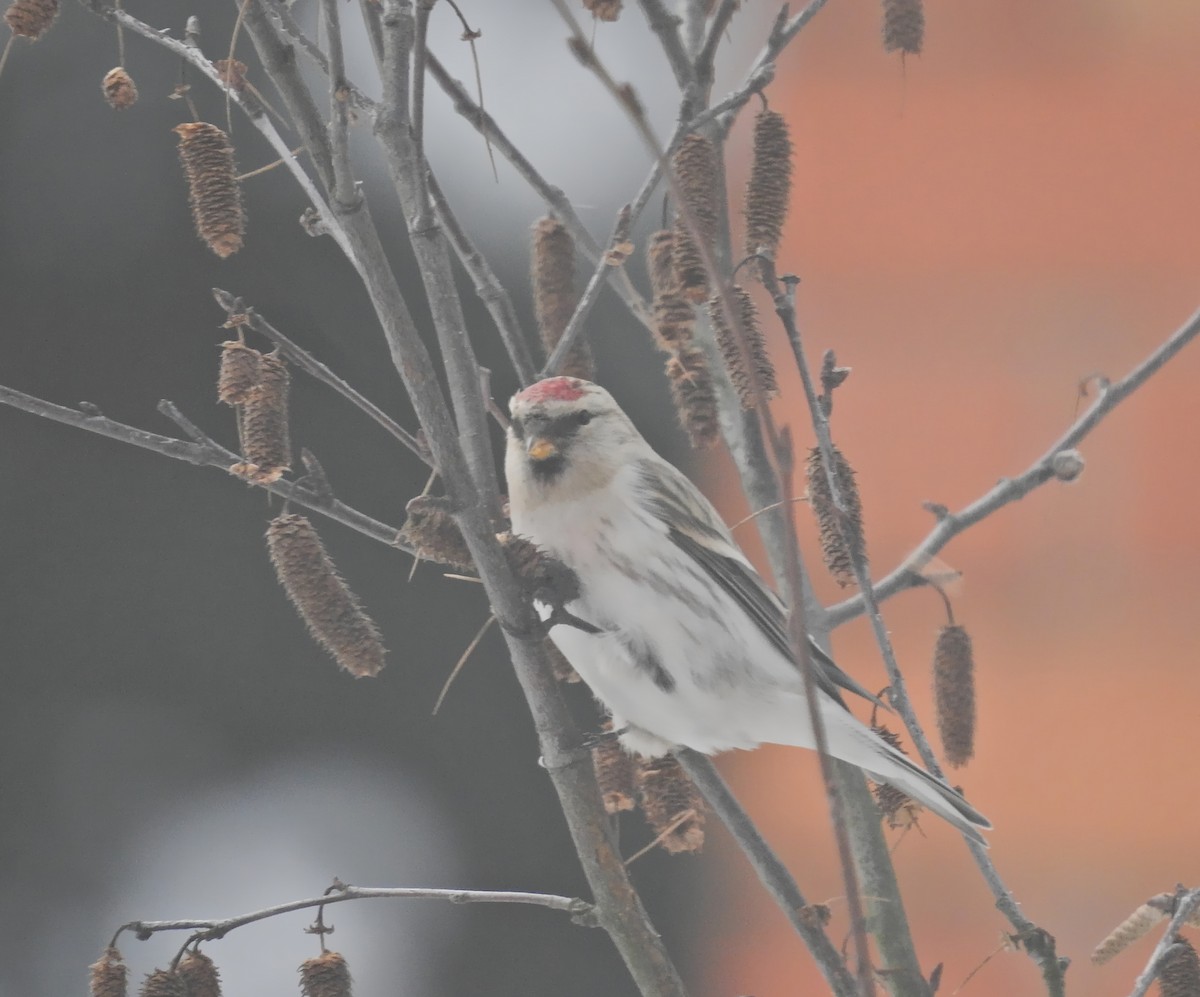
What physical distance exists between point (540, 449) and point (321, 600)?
234mm

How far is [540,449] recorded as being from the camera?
86 centimetres

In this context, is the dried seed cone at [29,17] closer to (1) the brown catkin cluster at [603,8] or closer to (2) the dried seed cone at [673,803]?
(1) the brown catkin cluster at [603,8]

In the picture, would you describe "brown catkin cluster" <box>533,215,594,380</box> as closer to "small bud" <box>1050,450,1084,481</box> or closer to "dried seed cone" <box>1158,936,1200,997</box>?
"small bud" <box>1050,450,1084,481</box>

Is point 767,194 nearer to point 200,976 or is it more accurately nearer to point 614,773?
point 614,773

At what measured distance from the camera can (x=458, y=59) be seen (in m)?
1.27

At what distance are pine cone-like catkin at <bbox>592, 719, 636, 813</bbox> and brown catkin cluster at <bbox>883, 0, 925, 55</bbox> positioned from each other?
42 cm

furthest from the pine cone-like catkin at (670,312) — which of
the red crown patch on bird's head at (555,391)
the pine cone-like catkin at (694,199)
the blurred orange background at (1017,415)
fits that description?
the blurred orange background at (1017,415)

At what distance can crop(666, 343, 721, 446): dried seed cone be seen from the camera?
2.39 ft

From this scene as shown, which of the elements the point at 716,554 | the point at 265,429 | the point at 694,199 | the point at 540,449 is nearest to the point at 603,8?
the point at 694,199

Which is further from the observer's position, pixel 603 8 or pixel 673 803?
pixel 673 803

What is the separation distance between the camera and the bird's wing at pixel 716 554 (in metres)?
0.91

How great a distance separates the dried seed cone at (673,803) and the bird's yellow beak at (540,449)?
219mm

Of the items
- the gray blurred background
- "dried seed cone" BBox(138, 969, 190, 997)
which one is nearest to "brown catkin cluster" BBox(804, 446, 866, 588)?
"dried seed cone" BBox(138, 969, 190, 997)

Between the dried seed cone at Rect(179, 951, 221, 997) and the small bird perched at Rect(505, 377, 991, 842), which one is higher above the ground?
the small bird perched at Rect(505, 377, 991, 842)
